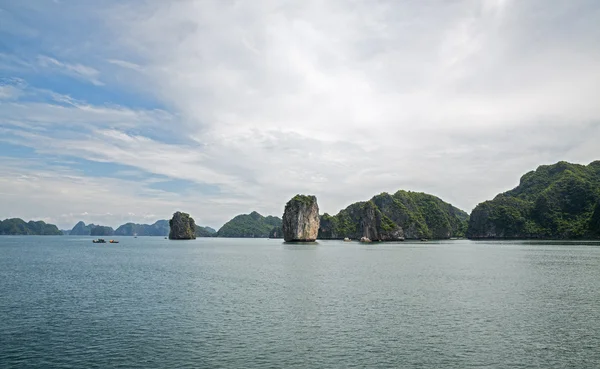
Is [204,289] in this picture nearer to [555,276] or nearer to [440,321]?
[440,321]

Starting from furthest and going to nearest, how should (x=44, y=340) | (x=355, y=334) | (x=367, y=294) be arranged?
(x=367, y=294) → (x=355, y=334) → (x=44, y=340)

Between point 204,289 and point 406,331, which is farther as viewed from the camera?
point 204,289

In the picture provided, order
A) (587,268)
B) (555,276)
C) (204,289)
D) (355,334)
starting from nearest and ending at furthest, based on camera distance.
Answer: (355,334), (204,289), (555,276), (587,268)

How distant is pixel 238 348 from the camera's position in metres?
27.2

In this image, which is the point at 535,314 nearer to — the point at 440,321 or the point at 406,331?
the point at 440,321

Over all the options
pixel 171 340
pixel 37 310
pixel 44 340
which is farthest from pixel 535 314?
pixel 37 310

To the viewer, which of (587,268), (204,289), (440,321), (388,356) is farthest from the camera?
(587,268)

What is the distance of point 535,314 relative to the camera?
3762 cm

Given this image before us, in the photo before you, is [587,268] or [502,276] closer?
[502,276]

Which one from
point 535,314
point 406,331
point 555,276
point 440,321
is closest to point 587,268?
point 555,276

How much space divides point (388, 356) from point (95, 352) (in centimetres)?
1896

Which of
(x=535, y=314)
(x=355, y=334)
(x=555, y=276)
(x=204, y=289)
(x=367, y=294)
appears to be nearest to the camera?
(x=355, y=334)

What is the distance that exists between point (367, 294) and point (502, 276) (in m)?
31.1

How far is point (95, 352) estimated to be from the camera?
1037 inches
